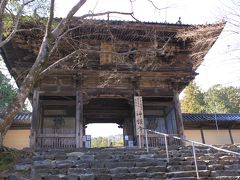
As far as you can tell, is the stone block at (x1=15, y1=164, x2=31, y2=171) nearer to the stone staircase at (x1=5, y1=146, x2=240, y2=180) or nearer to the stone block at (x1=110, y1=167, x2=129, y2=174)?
the stone staircase at (x1=5, y1=146, x2=240, y2=180)

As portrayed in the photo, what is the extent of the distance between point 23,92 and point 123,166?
3.29 meters

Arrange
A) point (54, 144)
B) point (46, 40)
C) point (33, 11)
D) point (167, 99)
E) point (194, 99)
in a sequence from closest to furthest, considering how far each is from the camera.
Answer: point (46, 40) → point (33, 11) → point (54, 144) → point (167, 99) → point (194, 99)

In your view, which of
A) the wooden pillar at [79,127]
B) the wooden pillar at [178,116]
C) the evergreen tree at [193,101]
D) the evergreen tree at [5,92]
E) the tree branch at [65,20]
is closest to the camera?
the tree branch at [65,20]

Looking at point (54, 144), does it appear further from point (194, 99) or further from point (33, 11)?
point (194, 99)

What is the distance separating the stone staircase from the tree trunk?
1.37m

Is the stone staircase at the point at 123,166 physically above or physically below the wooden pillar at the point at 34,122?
below

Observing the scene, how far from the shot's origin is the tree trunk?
21.3ft

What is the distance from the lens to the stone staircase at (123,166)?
7.07 meters

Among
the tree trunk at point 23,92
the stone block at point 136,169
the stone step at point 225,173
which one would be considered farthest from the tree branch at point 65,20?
the stone step at point 225,173

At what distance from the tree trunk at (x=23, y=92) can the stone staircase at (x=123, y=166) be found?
137cm

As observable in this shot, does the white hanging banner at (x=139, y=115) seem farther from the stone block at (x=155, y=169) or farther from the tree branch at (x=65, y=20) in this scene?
the tree branch at (x=65, y=20)

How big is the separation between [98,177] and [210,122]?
12.4 meters

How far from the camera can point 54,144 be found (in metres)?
13.3

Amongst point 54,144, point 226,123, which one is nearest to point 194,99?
point 226,123
